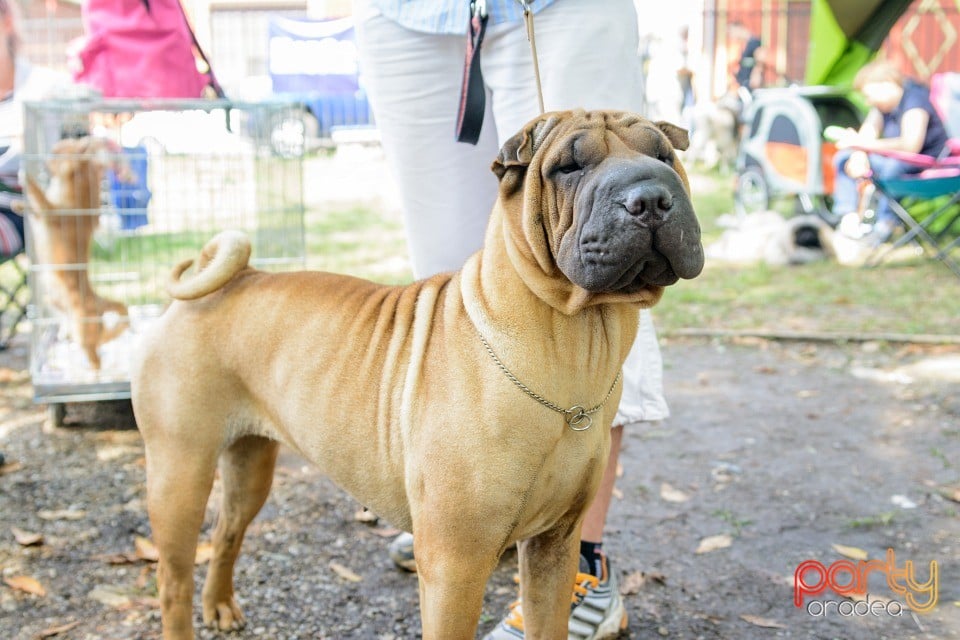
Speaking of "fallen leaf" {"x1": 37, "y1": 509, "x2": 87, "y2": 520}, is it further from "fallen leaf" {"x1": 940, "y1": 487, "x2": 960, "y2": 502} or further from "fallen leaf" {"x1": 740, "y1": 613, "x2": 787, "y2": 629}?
"fallen leaf" {"x1": 940, "y1": 487, "x2": 960, "y2": 502}

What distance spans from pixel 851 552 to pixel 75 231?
11.3 ft

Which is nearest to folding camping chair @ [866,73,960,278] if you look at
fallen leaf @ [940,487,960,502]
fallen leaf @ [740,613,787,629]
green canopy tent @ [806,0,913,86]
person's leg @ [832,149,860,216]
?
person's leg @ [832,149,860,216]

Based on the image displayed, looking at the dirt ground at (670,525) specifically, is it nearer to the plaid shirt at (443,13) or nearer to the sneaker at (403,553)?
the sneaker at (403,553)

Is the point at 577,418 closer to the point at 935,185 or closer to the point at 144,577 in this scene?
the point at 144,577

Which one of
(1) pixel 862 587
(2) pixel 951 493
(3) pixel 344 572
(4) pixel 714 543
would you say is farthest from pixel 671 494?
(3) pixel 344 572

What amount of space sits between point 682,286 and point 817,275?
120cm

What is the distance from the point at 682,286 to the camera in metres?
7.49

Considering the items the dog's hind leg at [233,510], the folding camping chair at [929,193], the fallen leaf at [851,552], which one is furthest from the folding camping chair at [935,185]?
the dog's hind leg at [233,510]

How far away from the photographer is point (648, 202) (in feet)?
5.73

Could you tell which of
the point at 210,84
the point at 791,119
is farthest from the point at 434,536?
the point at 791,119

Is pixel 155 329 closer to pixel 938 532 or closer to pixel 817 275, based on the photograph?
pixel 938 532

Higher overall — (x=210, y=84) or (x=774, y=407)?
(x=210, y=84)

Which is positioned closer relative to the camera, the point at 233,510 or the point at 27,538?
the point at 233,510

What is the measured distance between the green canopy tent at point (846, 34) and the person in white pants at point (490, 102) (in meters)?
5.06
